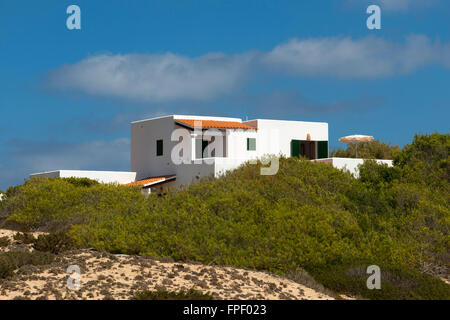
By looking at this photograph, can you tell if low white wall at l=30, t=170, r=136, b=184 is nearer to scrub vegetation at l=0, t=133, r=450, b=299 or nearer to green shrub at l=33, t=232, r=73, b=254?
scrub vegetation at l=0, t=133, r=450, b=299

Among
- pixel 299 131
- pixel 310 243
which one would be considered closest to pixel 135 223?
Result: pixel 310 243

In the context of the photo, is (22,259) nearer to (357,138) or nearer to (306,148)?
(357,138)

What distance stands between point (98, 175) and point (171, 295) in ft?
76.3

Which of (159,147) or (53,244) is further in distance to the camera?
(159,147)

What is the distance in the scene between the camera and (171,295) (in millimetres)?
9031

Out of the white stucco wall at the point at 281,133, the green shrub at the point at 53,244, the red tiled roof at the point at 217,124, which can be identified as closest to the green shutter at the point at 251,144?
the white stucco wall at the point at 281,133

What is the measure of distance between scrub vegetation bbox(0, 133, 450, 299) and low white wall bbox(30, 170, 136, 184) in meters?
9.96

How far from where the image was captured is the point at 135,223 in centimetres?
1454

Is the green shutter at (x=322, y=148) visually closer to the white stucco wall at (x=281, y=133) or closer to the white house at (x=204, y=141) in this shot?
the white house at (x=204, y=141)

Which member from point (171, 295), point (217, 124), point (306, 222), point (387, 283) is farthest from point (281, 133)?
point (171, 295)

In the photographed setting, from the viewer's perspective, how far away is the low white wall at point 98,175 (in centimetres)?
3058

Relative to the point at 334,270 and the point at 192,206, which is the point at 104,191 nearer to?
the point at 192,206

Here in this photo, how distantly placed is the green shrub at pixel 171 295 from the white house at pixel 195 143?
60.7 feet

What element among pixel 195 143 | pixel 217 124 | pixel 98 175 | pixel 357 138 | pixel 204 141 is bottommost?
pixel 98 175
